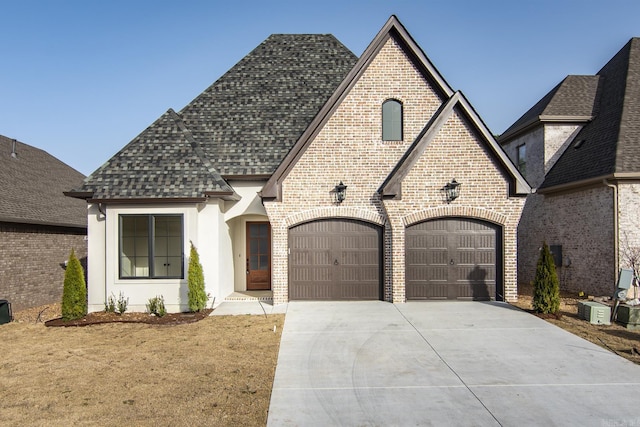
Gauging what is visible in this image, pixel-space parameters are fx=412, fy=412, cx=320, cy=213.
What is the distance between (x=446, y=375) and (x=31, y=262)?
13.8 meters

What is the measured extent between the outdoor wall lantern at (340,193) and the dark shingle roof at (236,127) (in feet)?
7.36

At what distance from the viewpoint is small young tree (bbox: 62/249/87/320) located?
1039 centimetres

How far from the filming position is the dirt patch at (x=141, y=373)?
17.3 ft

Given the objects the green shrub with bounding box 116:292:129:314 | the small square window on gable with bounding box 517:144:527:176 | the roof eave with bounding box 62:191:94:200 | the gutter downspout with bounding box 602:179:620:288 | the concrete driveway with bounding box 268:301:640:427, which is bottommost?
the concrete driveway with bounding box 268:301:640:427

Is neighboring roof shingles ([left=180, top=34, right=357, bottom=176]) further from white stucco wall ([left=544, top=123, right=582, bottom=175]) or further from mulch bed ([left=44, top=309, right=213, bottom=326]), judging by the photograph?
white stucco wall ([left=544, top=123, right=582, bottom=175])

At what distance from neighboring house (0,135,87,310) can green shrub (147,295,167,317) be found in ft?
17.5

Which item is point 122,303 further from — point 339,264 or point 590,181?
point 590,181

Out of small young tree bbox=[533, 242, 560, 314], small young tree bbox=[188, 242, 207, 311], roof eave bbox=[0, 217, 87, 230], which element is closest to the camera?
small young tree bbox=[533, 242, 560, 314]

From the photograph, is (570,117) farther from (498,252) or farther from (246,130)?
(246,130)

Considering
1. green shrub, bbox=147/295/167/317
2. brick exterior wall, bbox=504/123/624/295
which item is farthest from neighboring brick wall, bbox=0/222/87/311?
brick exterior wall, bbox=504/123/624/295

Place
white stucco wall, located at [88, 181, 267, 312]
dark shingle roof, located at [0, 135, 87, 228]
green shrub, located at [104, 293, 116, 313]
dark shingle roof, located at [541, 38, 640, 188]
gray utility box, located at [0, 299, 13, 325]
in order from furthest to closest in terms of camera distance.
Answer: dark shingle roof, located at [0, 135, 87, 228]
dark shingle roof, located at [541, 38, 640, 188]
white stucco wall, located at [88, 181, 267, 312]
green shrub, located at [104, 293, 116, 313]
gray utility box, located at [0, 299, 13, 325]

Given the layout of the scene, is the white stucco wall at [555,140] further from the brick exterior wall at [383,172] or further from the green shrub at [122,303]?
the green shrub at [122,303]

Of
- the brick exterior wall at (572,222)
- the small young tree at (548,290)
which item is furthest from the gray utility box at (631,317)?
the brick exterior wall at (572,222)

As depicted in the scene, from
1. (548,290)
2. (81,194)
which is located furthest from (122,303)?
(548,290)
